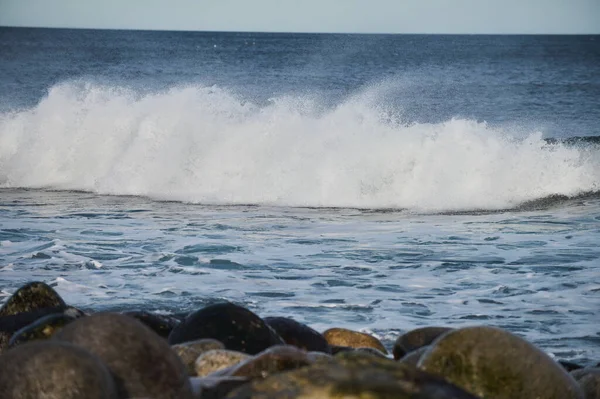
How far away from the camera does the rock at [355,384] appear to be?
322cm

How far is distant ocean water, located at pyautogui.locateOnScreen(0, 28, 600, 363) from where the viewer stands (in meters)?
8.26

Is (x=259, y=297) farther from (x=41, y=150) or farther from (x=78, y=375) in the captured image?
(x=41, y=150)

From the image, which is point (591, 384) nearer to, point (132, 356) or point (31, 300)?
point (132, 356)

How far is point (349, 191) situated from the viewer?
15508 millimetres

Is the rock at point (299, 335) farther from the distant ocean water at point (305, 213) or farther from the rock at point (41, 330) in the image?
the rock at point (41, 330)

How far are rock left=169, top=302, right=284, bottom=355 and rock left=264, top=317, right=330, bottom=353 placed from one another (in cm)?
20

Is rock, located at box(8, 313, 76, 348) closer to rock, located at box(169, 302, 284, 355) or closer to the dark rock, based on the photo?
rock, located at box(169, 302, 284, 355)

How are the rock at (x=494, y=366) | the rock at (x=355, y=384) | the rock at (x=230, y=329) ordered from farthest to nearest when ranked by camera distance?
1. the rock at (x=230, y=329)
2. the rock at (x=494, y=366)
3. the rock at (x=355, y=384)

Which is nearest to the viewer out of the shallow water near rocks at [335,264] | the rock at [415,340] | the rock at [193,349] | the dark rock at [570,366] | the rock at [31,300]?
the rock at [193,349]

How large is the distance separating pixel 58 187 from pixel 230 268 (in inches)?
336

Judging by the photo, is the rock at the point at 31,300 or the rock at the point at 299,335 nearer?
the rock at the point at 299,335

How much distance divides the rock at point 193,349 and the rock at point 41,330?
0.61 meters

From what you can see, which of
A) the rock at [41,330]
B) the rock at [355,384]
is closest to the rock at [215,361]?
the rock at [41,330]

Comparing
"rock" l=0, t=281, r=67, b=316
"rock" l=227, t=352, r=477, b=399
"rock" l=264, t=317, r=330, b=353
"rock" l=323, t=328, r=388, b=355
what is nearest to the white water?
"rock" l=323, t=328, r=388, b=355
